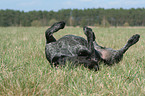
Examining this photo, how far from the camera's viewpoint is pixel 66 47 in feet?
8.06

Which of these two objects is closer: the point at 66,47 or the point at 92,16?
the point at 66,47

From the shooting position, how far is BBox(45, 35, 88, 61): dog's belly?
2.41 meters

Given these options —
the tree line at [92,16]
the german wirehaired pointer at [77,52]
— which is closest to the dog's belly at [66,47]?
the german wirehaired pointer at [77,52]

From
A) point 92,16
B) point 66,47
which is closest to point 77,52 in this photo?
point 66,47

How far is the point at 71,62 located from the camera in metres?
2.45

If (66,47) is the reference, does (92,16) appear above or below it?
above

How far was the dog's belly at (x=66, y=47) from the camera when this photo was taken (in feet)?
7.91

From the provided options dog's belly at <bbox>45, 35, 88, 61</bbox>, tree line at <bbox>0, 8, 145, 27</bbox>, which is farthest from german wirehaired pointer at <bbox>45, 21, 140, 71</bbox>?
tree line at <bbox>0, 8, 145, 27</bbox>

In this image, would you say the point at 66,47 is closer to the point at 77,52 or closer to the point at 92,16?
the point at 77,52

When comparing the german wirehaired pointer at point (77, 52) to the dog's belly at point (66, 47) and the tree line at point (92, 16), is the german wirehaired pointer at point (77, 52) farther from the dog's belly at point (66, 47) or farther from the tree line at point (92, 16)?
the tree line at point (92, 16)

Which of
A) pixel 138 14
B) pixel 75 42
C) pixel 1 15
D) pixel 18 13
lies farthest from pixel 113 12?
pixel 75 42

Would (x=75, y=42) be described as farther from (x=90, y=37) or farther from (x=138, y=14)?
(x=138, y=14)

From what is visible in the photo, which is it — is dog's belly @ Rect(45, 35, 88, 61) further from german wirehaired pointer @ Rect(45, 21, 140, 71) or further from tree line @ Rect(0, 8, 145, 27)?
tree line @ Rect(0, 8, 145, 27)

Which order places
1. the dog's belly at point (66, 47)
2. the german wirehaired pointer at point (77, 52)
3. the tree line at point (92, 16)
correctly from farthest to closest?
1. the tree line at point (92, 16)
2. the dog's belly at point (66, 47)
3. the german wirehaired pointer at point (77, 52)
